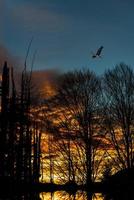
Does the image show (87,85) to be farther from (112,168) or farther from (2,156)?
(2,156)

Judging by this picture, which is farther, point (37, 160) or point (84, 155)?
point (84, 155)

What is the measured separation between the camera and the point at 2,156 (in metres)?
23.2

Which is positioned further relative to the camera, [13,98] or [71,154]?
[71,154]

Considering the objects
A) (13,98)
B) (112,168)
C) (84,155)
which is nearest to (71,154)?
(84,155)

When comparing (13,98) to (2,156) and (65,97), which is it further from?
(65,97)

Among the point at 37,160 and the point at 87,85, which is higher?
the point at 87,85

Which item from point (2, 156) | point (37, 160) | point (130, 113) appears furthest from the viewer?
point (130, 113)

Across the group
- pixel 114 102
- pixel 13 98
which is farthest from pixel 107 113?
pixel 13 98

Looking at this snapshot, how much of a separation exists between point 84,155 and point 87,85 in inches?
240

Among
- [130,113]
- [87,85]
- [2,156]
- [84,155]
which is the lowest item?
[2,156]

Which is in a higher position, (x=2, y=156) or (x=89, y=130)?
(x=89, y=130)

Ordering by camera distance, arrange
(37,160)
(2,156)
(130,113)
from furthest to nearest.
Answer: (130,113) < (37,160) < (2,156)

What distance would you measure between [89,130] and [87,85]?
3.98 metres

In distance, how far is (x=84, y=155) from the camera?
41969 mm
